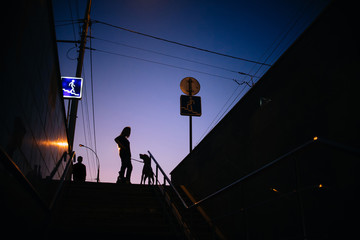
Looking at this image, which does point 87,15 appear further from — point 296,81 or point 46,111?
point 296,81

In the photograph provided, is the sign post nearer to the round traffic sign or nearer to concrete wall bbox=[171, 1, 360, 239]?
the round traffic sign

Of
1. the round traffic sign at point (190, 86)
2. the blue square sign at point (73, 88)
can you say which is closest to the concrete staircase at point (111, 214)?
the round traffic sign at point (190, 86)

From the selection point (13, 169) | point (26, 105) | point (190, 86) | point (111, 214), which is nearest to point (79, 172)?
point (190, 86)

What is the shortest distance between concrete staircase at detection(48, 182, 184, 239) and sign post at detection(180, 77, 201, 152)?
274 centimetres

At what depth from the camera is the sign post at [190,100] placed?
28.7 ft

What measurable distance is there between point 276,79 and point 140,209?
3416 mm

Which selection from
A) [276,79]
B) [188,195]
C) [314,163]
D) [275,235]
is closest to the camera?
[314,163]

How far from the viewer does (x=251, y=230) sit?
177 inches

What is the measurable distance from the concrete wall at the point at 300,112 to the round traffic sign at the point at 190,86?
364cm

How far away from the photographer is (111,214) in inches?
204

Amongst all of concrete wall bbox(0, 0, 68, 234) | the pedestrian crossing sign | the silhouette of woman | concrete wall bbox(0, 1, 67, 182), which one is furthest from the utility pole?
concrete wall bbox(0, 0, 68, 234)

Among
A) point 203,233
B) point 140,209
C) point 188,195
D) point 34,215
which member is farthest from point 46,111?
point 188,195

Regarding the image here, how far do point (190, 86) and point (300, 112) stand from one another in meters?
5.91

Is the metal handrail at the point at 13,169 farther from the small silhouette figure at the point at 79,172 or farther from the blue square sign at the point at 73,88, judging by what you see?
the blue square sign at the point at 73,88
